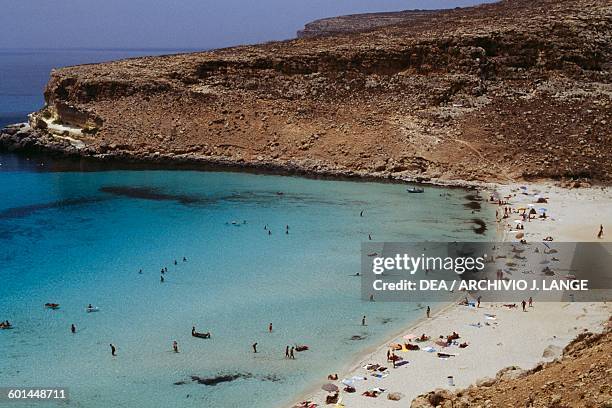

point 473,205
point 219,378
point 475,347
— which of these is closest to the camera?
point 219,378

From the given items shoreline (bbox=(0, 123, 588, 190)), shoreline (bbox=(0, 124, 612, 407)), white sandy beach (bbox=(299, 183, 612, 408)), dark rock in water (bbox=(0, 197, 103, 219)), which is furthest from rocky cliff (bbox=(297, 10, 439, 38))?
white sandy beach (bbox=(299, 183, 612, 408))

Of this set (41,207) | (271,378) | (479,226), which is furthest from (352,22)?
(271,378)

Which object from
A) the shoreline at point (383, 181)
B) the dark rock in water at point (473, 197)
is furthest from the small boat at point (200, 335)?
the dark rock in water at point (473, 197)

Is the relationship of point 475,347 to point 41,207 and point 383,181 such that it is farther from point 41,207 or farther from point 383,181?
point 41,207

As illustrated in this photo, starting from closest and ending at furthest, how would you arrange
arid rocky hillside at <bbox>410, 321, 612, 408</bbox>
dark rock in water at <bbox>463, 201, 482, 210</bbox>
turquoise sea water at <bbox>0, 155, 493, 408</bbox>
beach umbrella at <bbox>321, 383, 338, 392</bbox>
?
arid rocky hillside at <bbox>410, 321, 612, 408</bbox>
beach umbrella at <bbox>321, 383, 338, 392</bbox>
turquoise sea water at <bbox>0, 155, 493, 408</bbox>
dark rock in water at <bbox>463, 201, 482, 210</bbox>

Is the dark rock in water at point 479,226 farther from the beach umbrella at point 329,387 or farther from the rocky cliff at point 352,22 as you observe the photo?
the rocky cliff at point 352,22

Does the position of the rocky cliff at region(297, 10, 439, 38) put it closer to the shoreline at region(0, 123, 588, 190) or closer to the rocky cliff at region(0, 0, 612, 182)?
the rocky cliff at region(0, 0, 612, 182)

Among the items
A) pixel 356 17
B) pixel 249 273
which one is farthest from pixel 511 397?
pixel 356 17
